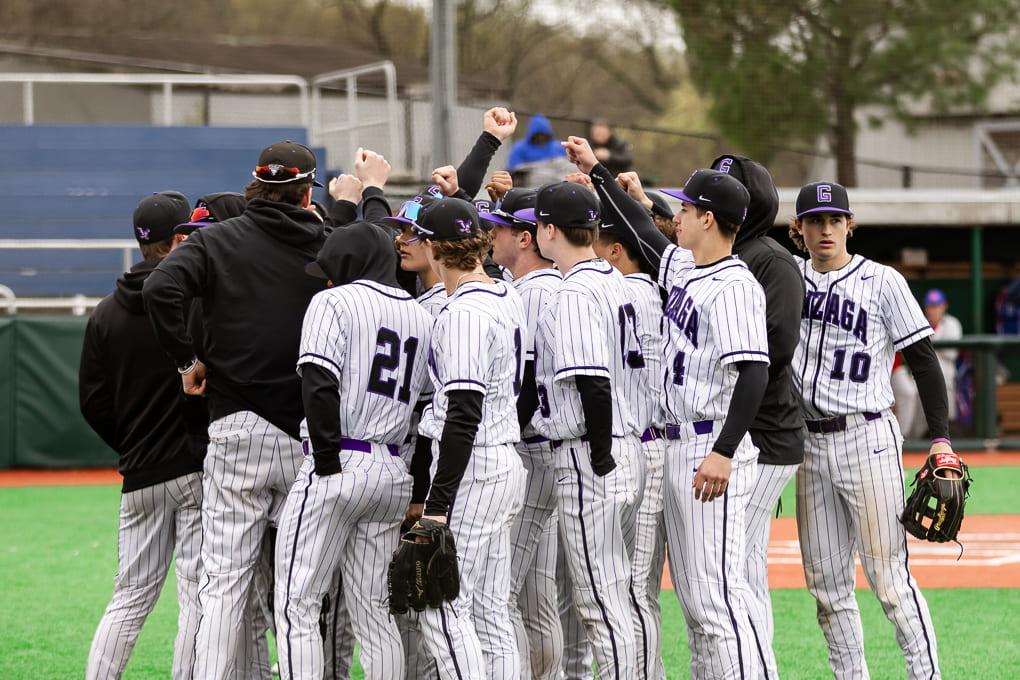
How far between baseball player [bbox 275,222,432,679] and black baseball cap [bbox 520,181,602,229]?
0.59 metres

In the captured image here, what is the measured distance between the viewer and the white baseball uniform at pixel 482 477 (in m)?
4.10

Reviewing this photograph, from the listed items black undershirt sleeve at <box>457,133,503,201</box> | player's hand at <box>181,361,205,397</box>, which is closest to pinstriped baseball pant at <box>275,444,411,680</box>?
player's hand at <box>181,361,205,397</box>

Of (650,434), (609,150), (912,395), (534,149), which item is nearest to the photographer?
(650,434)

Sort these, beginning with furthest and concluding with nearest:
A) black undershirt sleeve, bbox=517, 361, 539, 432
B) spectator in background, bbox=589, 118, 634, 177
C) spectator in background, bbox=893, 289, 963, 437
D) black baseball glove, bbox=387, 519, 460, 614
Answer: spectator in background, bbox=893, 289, 963, 437
spectator in background, bbox=589, 118, 634, 177
black undershirt sleeve, bbox=517, 361, 539, 432
black baseball glove, bbox=387, 519, 460, 614

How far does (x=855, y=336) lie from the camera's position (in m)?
4.88

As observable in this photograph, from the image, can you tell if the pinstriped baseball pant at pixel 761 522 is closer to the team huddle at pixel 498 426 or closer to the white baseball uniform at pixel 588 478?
the team huddle at pixel 498 426

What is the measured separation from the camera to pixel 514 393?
14.2ft

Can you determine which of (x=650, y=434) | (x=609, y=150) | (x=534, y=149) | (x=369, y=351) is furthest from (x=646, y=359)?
(x=534, y=149)

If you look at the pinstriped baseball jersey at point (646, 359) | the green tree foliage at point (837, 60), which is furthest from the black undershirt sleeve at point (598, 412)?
A: the green tree foliage at point (837, 60)

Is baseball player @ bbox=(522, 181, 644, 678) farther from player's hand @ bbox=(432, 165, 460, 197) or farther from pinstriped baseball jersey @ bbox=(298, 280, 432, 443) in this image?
player's hand @ bbox=(432, 165, 460, 197)

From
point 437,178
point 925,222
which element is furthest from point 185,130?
point 437,178

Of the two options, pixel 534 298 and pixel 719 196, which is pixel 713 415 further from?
pixel 534 298

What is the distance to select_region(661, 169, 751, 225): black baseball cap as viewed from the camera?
432 cm

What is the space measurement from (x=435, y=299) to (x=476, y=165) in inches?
31.6
